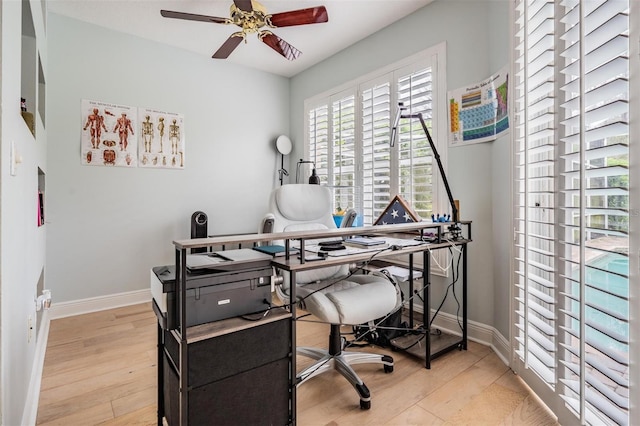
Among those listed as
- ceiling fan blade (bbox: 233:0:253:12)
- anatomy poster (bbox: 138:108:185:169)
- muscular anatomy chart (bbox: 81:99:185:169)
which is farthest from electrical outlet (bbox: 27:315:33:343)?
ceiling fan blade (bbox: 233:0:253:12)

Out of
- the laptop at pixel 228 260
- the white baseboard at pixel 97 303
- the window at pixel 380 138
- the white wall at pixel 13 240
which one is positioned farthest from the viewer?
the white baseboard at pixel 97 303

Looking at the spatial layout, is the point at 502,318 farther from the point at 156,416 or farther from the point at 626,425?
the point at 156,416

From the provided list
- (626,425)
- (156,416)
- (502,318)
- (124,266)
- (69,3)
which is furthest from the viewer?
(124,266)

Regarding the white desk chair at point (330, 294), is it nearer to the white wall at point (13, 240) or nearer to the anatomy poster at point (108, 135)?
the white wall at point (13, 240)

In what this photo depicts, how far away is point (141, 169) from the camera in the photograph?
3.34m

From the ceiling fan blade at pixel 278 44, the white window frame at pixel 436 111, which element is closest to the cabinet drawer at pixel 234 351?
the white window frame at pixel 436 111

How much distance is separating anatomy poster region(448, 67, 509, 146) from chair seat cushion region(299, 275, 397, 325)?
126 centimetres

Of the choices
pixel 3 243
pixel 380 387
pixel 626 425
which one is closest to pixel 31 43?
pixel 3 243

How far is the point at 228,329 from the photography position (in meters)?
1.19

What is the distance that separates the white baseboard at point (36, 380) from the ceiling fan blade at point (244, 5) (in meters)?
2.44

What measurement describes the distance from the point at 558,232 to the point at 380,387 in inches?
46.1

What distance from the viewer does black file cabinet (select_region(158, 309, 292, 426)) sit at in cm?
115

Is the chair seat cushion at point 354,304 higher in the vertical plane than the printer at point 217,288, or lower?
lower

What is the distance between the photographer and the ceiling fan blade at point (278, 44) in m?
2.59
